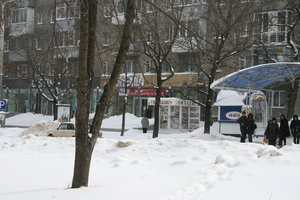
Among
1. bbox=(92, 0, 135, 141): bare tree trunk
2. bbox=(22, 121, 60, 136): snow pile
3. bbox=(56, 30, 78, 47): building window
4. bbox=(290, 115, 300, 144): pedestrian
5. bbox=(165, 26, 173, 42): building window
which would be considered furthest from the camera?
bbox=(165, 26, 173, 42): building window

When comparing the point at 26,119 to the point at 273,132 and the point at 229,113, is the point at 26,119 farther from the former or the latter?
the point at 273,132

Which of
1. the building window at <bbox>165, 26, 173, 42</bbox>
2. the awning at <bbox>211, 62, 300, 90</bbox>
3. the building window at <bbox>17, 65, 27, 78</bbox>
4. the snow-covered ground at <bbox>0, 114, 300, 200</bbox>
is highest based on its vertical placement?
the building window at <bbox>165, 26, 173, 42</bbox>

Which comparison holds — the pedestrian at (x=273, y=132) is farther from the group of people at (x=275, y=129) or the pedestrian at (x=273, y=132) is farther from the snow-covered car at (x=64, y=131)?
the snow-covered car at (x=64, y=131)

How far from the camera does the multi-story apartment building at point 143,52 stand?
23.4 meters

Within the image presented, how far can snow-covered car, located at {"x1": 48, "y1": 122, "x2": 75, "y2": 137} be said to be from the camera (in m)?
22.6

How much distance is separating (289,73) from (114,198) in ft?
47.0

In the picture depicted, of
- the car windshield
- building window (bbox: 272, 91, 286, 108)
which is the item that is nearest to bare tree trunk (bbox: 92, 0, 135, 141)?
the car windshield

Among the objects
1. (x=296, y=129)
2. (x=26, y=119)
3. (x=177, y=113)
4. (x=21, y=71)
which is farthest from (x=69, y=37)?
(x=21, y=71)

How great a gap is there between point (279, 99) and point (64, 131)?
2054cm

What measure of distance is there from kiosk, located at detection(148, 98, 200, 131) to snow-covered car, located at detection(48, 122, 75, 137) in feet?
26.3

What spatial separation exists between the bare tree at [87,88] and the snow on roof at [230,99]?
1667cm

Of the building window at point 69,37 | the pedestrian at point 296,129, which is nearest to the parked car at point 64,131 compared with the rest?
the building window at point 69,37

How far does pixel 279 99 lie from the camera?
36719 mm

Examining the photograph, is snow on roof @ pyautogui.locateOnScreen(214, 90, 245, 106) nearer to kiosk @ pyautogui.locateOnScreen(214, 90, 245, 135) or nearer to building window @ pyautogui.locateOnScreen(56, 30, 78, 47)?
kiosk @ pyautogui.locateOnScreen(214, 90, 245, 135)
